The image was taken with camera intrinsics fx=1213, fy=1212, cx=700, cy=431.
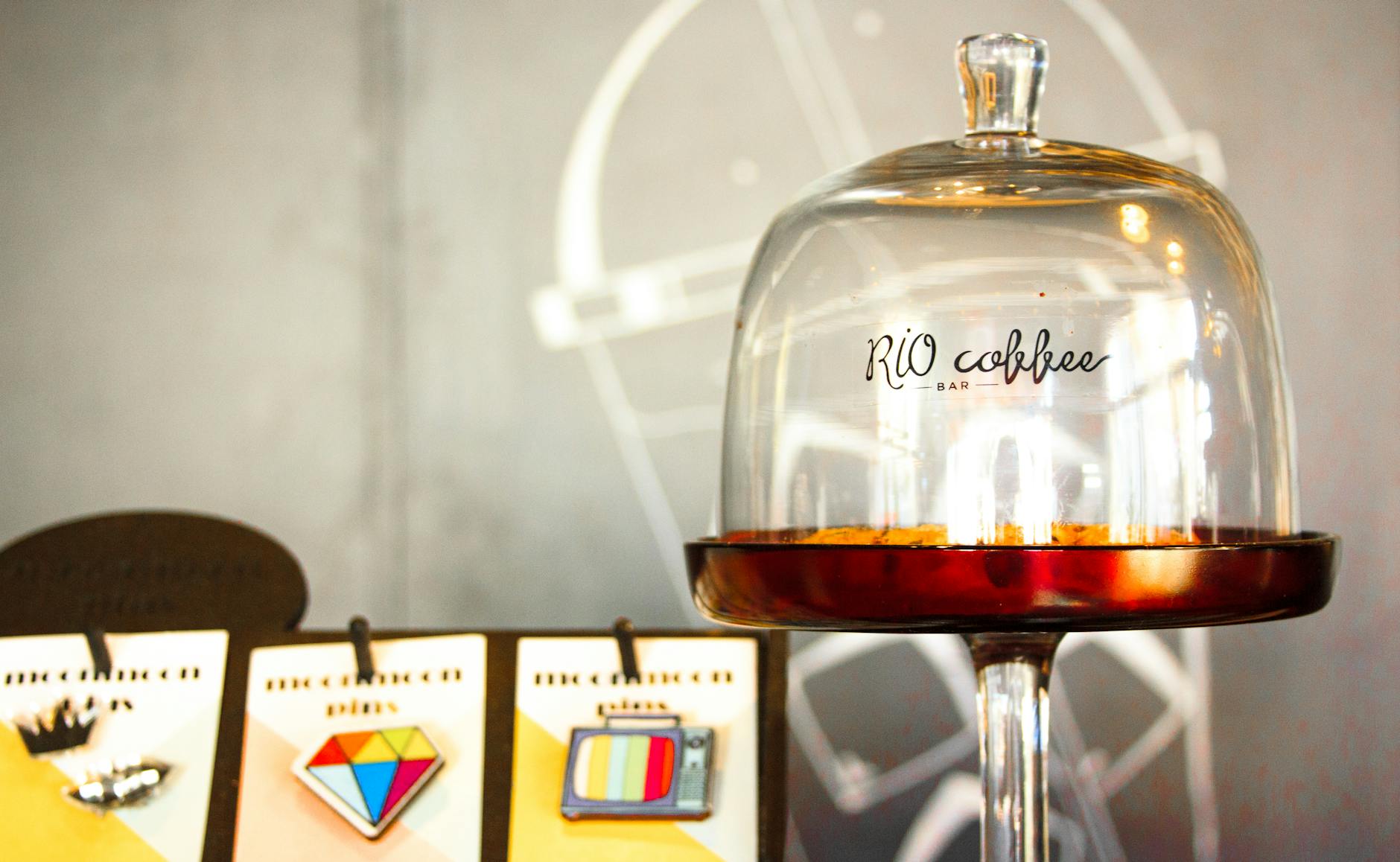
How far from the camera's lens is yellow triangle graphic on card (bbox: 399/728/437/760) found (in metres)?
0.84

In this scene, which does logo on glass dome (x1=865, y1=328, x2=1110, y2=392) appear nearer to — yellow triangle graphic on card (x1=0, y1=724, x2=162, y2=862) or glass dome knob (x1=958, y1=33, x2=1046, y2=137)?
glass dome knob (x1=958, y1=33, x2=1046, y2=137)

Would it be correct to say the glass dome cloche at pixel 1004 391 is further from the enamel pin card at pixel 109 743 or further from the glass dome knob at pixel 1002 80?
the enamel pin card at pixel 109 743

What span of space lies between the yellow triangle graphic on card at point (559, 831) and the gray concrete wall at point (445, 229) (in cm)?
40

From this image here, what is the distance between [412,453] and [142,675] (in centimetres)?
45

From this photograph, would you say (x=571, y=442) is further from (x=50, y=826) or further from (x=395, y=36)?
(x=50, y=826)

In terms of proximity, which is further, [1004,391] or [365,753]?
[365,753]

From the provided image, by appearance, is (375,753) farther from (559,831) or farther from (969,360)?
(969,360)

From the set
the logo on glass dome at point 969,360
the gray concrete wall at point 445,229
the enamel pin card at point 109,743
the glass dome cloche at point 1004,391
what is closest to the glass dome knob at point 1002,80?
the glass dome cloche at point 1004,391

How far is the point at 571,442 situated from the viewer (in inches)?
50.4

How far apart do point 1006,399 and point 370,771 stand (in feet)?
1.64

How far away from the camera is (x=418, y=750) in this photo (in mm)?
847

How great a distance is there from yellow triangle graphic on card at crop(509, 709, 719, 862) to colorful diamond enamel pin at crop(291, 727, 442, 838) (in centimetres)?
6

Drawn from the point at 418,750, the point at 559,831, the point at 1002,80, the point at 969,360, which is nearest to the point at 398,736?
the point at 418,750

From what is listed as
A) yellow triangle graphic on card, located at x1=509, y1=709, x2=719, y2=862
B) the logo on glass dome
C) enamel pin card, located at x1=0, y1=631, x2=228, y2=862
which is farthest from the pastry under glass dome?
enamel pin card, located at x1=0, y1=631, x2=228, y2=862
